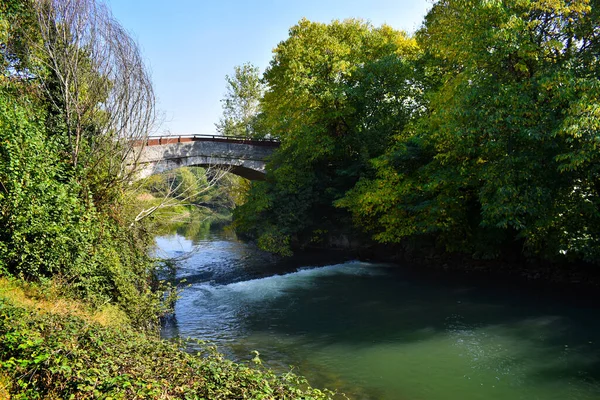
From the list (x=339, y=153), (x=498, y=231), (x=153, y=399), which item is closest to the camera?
(x=153, y=399)

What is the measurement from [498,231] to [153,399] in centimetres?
1398

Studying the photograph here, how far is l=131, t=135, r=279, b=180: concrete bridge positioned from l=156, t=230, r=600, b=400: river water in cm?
700

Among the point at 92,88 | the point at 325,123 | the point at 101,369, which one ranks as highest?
the point at 325,123

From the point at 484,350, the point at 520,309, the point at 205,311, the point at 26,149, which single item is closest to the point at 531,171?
the point at 520,309

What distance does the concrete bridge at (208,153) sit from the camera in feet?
69.3

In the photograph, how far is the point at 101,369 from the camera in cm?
493

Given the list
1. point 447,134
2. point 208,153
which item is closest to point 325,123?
point 208,153

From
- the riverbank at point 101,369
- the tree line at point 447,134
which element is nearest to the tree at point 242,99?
the tree line at point 447,134

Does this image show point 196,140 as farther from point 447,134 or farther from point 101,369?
point 101,369

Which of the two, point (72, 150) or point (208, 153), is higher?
point (208, 153)

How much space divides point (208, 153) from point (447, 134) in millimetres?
13769

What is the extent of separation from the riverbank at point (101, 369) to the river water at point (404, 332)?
3.14m

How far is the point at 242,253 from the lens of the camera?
76.7ft

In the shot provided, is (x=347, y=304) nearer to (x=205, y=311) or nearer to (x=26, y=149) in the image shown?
(x=205, y=311)
